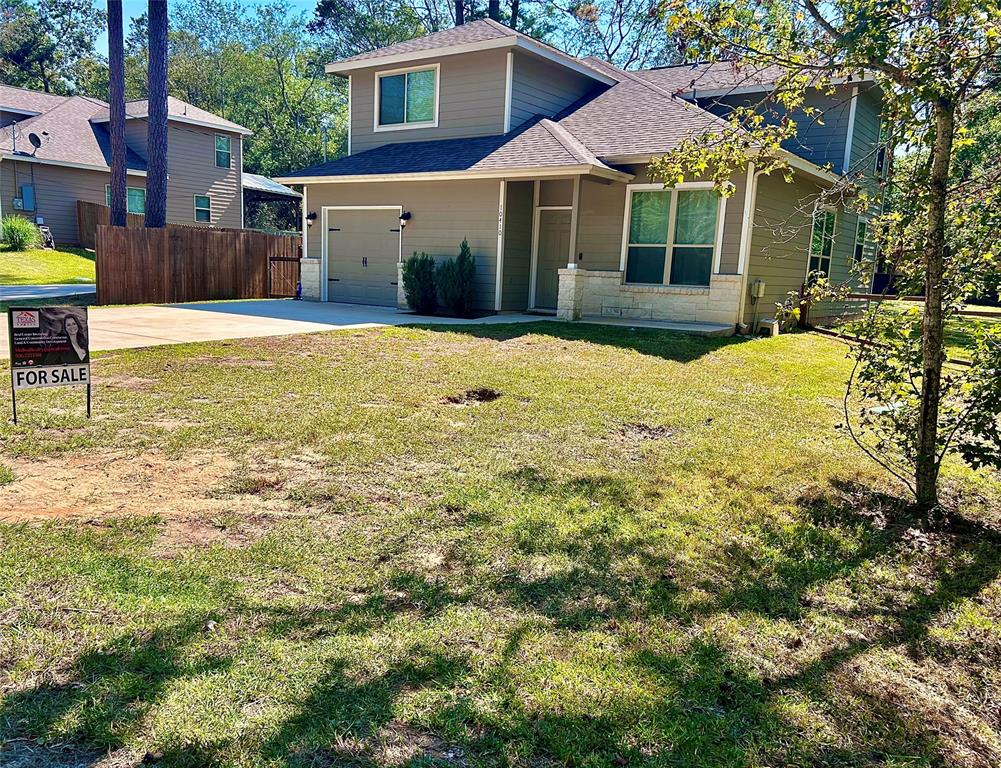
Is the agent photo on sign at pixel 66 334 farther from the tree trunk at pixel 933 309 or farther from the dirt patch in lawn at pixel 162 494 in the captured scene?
the tree trunk at pixel 933 309

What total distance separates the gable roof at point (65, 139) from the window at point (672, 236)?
19018 millimetres

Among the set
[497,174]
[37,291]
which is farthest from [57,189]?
[497,174]

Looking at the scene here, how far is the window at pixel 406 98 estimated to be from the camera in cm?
1520

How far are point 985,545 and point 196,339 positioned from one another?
7852 mm

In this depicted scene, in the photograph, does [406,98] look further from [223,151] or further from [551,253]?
[223,151]

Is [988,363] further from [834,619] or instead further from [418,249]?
[418,249]

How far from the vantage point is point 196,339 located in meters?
8.55

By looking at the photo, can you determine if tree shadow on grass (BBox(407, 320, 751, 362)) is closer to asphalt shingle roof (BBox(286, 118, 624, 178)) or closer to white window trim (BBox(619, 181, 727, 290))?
white window trim (BBox(619, 181, 727, 290))

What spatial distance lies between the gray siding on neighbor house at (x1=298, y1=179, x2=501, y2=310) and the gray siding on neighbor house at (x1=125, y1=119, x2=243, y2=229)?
45.2 ft

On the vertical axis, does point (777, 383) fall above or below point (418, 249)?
below

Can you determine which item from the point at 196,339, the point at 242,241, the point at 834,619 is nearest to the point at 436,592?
the point at 834,619

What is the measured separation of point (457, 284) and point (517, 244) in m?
1.64

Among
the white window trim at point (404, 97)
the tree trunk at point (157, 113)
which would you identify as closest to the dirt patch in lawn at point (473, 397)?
the white window trim at point (404, 97)

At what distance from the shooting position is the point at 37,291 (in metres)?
15.7
